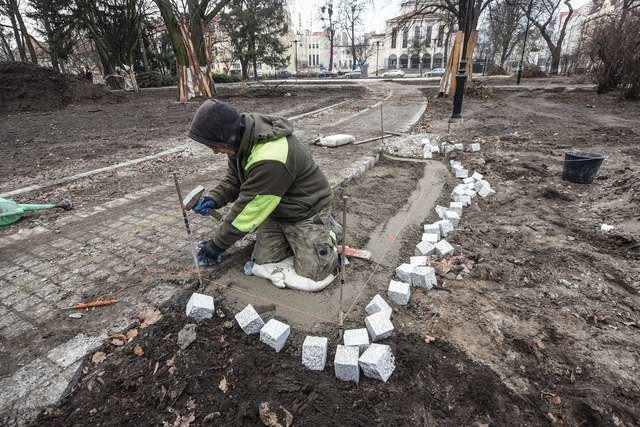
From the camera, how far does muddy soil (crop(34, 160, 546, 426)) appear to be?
1.81 metres

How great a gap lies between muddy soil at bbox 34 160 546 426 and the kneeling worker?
670 mm

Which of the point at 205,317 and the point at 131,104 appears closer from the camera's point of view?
the point at 205,317

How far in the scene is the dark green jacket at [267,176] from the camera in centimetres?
238

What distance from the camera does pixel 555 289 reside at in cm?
274

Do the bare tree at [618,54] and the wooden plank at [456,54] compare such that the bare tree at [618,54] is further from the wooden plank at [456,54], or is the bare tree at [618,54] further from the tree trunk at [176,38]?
the tree trunk at [176,38]

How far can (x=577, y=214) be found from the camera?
400cm

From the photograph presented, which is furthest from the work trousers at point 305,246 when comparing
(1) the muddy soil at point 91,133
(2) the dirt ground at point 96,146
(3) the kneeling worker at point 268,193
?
(1) the muddy soil at point 91,133

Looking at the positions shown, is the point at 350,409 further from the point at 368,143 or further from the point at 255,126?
the point at 368,143

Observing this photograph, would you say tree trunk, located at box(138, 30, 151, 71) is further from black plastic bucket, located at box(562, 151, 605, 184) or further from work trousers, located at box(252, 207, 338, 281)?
black plastic bucket, located at box(562, 151, 605, 184)

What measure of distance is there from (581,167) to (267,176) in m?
4.61

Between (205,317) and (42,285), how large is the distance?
163 centimetres

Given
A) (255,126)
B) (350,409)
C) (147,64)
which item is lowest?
(350,409)

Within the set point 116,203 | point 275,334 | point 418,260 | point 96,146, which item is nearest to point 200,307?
point 275,334

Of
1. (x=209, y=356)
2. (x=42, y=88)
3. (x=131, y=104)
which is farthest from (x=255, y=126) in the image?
(x=42, y=88)
